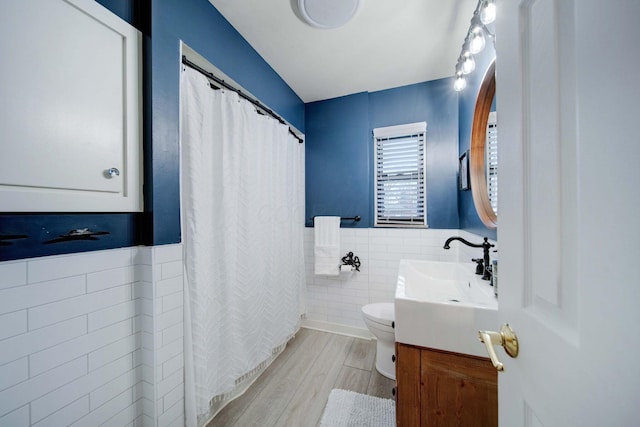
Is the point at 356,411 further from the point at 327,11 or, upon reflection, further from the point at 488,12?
the point at 327,11

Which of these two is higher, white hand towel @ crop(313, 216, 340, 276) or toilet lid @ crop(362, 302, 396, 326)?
white hand towel @ crop(313, 216, 340, 276)

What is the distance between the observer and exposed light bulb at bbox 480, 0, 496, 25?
1073 mm

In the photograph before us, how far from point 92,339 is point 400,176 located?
2.34 m

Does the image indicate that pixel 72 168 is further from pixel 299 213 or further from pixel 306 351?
pixel 306 351

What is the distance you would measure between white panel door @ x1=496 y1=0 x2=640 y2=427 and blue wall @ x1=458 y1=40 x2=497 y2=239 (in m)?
0.91

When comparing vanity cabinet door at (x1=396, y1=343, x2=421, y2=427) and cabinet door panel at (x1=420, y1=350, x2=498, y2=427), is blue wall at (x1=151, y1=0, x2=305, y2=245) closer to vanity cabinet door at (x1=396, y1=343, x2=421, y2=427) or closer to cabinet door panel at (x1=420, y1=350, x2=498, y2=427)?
vanity cabinet door at (x1=396, y1=343, x2=421, y2=427)

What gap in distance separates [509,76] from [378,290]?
2009 millimetres

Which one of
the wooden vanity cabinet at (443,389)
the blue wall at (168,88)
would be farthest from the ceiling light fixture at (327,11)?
the wooden vanity cabinet at (443,389)

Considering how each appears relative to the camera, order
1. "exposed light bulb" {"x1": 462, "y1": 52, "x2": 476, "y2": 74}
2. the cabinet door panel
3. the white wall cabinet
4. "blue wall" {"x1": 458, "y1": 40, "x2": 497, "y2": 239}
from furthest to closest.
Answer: "exposed light bulb" {"x1": 462, "y1": 52, "x2": 476, "y2": 74} → "blue wall" {"x1": 458, "y1": 40, "x2": 497, "y2": 239} → the cabinet door panel → the white wall cabinet

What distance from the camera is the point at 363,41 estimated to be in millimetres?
1610

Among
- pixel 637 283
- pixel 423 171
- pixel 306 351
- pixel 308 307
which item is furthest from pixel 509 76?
pixel 308 307

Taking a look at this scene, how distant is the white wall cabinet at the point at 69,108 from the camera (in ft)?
2.18

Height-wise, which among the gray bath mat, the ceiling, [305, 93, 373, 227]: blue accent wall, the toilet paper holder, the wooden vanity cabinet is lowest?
the gray bath mat

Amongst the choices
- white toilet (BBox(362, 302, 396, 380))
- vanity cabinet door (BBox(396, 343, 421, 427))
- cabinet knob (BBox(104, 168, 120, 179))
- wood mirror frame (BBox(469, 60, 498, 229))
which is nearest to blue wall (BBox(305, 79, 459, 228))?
wood mirror frame (BBox(469, 60, 498, 229))
